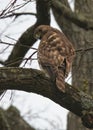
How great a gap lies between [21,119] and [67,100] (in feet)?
17.8

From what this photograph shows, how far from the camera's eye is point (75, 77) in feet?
27.3

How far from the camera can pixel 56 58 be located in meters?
5.72

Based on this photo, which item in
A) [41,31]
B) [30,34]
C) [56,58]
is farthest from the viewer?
[30,34]

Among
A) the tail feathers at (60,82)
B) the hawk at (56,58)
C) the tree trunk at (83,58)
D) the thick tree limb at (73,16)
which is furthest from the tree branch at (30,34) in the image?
the tail feathers at (60,82)

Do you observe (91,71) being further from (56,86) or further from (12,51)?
(56,86)

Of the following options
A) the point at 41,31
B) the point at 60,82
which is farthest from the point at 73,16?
the point at 60,82

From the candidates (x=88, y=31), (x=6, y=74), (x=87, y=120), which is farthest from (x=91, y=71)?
(x=6, y=74)

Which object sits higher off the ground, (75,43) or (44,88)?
(44,88)

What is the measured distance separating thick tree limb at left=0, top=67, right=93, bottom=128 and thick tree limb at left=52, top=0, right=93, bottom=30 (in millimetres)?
2317

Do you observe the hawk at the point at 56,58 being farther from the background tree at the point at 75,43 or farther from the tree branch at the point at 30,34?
the tree branch at the point at 30,34

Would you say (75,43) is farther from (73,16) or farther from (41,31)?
(41,31)

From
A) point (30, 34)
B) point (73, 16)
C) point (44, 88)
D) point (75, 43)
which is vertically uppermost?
point (44, 88)

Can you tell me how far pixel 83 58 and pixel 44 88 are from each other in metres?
2.72

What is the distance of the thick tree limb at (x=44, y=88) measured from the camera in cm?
538
